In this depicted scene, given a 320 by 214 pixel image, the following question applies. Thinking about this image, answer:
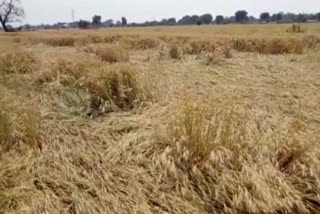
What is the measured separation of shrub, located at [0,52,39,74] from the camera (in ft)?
21.6

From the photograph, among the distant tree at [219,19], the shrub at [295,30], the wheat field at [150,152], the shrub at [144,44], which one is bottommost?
the distant tree at [219,19]

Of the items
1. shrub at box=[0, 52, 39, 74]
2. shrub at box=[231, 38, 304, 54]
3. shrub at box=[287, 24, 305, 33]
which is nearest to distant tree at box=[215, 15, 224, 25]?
shrub at box=[287, 24, 305, 33]

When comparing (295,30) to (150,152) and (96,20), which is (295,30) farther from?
(96,20)

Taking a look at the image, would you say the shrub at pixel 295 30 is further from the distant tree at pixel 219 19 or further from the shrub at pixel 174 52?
the distant tree at pixel 219 19

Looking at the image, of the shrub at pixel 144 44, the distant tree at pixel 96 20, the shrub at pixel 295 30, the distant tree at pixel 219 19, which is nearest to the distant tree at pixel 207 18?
the distant tree at pixel 219 19

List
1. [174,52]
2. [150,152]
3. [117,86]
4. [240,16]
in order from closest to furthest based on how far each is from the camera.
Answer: [150,152], [117,86], [174,52], [240,16]

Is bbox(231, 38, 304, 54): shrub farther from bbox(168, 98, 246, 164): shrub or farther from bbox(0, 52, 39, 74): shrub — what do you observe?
Result: bbox(168, 98, 246, 164): shrub

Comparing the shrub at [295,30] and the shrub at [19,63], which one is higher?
the shrub at [19,63]

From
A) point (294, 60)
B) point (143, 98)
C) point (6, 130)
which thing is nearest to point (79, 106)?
point (143, 98)

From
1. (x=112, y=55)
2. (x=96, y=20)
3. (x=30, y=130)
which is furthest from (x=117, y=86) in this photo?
(x=96, y=20)

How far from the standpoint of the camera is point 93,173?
2996mm

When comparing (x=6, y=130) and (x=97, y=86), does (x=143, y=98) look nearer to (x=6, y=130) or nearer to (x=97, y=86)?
(x=97, y=86)

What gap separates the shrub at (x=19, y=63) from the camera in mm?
6589

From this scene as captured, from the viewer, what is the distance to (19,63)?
704cm
